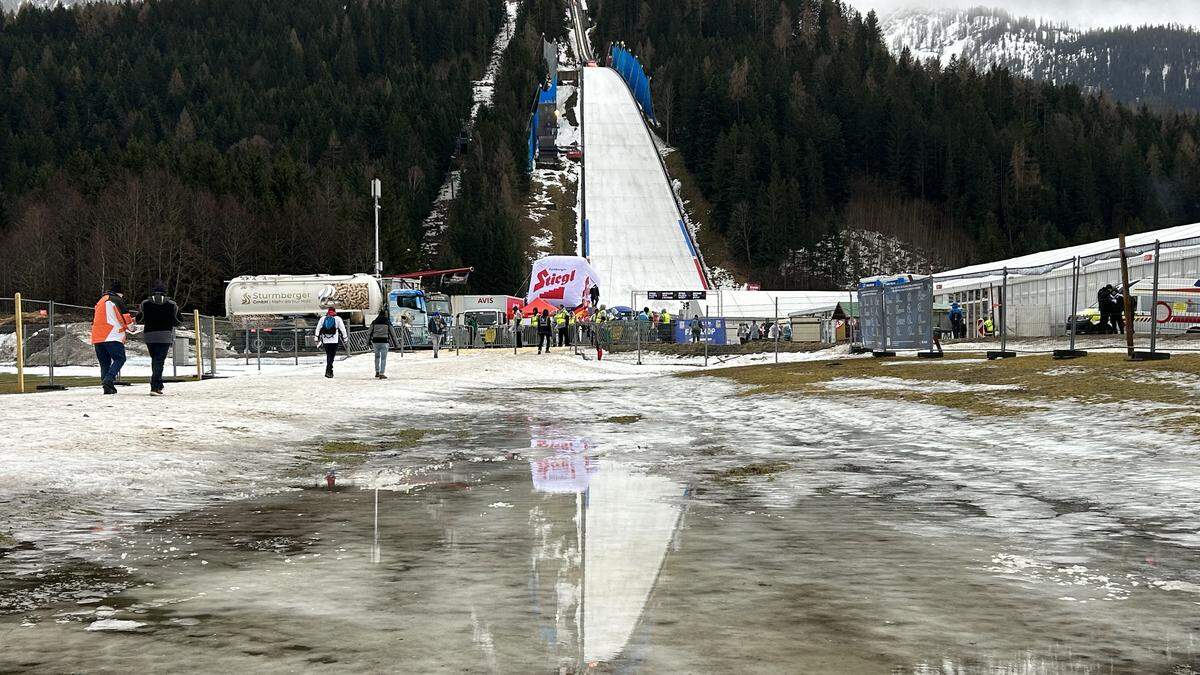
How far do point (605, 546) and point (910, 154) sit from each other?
404 ft

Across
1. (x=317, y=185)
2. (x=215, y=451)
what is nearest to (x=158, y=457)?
(x=215, y=451)

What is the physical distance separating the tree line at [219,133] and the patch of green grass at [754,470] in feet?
193

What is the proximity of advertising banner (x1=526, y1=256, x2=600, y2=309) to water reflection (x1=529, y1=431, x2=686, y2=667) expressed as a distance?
45.1m

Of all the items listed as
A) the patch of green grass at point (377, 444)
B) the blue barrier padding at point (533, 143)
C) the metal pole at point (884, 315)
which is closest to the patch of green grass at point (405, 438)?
the patch of green grass at point (377, 444)

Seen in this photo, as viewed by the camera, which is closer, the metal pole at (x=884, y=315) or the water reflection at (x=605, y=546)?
the water reflection at (x=605, y=546)

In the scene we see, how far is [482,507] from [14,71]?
139064 millimetres

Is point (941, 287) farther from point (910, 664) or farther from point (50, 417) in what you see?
point (910, 664)

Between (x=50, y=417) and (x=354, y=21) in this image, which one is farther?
(x=354, y=21)

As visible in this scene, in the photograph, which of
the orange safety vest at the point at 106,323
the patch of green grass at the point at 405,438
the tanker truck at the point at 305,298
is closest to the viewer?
the patch of green grass at the point at 405,438

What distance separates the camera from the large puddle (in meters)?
3.61

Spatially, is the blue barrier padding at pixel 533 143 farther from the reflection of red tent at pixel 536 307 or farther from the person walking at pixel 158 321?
the person walking at pixel 158 321

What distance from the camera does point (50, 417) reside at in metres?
10.7

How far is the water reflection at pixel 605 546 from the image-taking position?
397 centimetres

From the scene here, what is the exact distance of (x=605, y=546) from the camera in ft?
18.4
